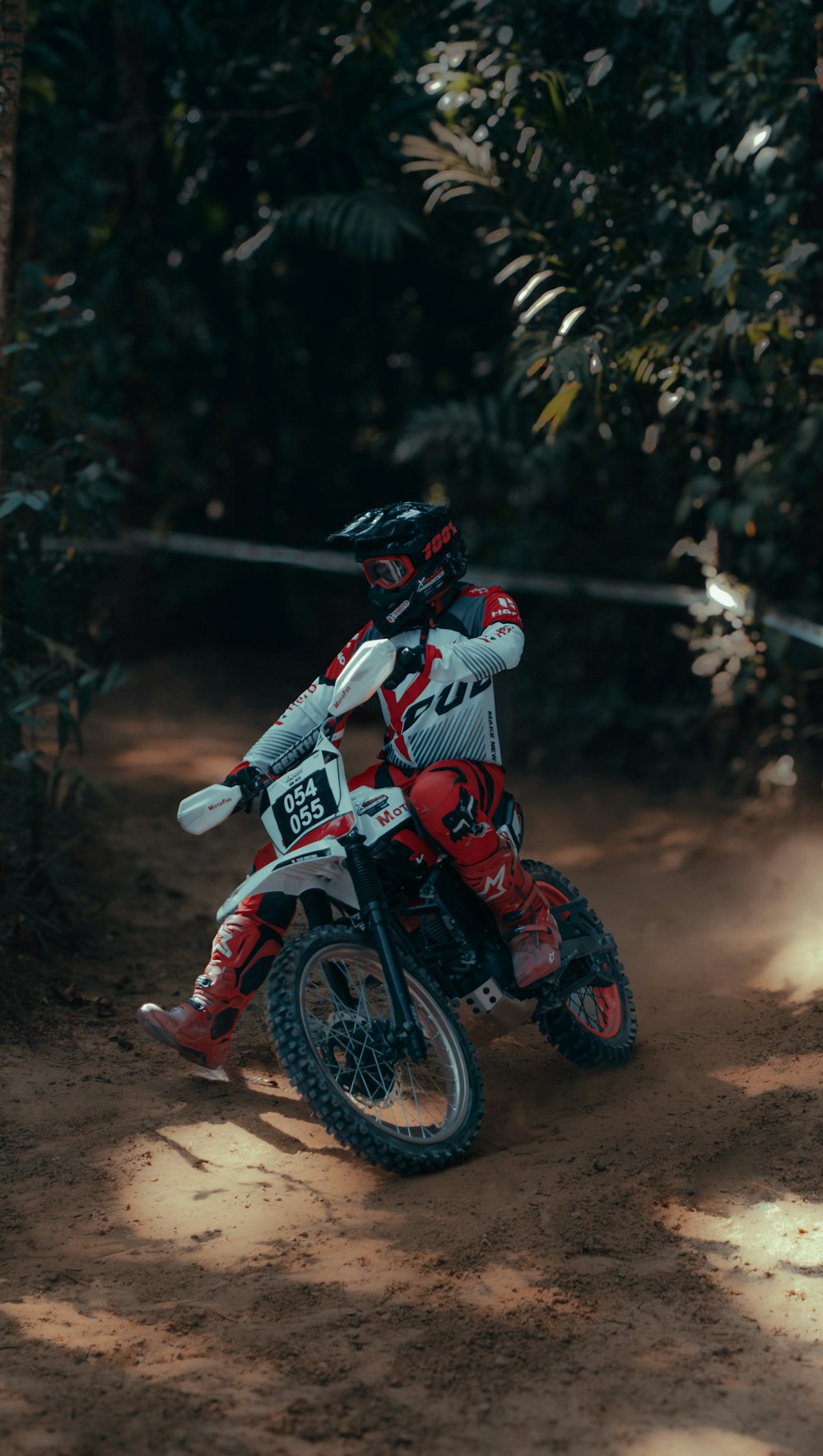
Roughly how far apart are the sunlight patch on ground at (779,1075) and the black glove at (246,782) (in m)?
1.76

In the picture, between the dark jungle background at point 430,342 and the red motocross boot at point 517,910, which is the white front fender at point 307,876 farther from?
the dark jungle background at point 430,342

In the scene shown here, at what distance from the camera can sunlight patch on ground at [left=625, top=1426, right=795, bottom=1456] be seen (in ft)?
8.66

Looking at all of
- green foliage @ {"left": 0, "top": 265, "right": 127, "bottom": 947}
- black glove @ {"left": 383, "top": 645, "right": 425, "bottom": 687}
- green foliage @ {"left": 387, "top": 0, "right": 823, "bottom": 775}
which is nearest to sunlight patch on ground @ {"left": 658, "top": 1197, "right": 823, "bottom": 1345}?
black glove @ {"left": 383, "top": 645, "right": 425, "bottom": 687}

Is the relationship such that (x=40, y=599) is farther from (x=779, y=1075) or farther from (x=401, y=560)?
(x=779, y=1075)

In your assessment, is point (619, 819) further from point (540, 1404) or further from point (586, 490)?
point (540, 1404)

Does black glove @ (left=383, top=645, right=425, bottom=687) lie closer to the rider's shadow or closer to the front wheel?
the front wheel

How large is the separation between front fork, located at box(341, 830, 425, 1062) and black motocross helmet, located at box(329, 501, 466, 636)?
2.41 feet

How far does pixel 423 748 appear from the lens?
14.2 ft

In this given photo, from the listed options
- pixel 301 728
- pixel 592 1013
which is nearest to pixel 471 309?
pixel 301 728

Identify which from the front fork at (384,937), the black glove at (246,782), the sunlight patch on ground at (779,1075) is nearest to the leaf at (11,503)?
the black glove at (246,782)

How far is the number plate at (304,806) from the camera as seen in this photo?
13.0ft

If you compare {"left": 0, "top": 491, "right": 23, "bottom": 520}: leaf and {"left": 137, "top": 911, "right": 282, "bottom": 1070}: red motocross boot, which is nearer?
{"left": 137, "top": 911, "right": 282, "bottom": 1070}: red motocross boot

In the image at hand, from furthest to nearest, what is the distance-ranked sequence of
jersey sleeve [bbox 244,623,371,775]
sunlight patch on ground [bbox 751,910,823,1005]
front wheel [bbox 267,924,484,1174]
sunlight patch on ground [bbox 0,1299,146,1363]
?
sunlight patch on ground [bbox 751,910,823,1005] → jersey sleeve [bbox 244,623,371,775] → front wheel [bbox 267,924,484,1174] → sunlight patch on ground [bbox 0,1299,146,1363]

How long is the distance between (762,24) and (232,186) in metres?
4.70
